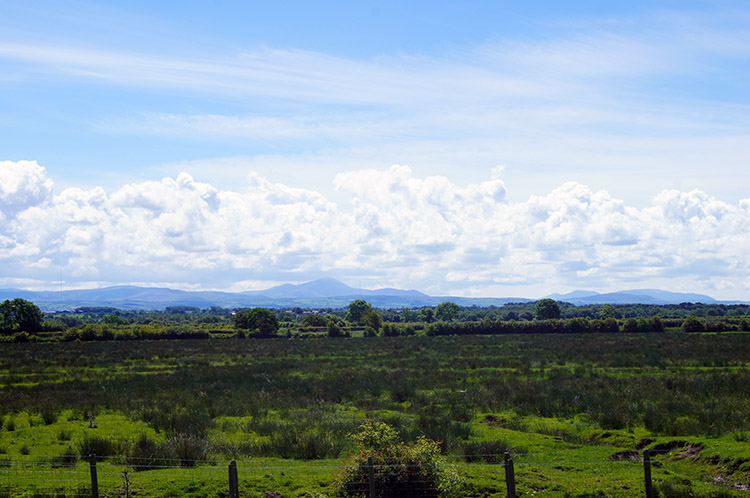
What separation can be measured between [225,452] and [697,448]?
13.7 meters

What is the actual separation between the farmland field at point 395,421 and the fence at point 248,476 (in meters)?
0.07

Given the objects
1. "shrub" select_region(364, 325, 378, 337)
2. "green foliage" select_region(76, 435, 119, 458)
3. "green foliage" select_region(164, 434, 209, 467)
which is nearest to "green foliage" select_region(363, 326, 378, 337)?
"shrub" select_region(364, 325, 378, 337)

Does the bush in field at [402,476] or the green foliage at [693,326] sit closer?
the bush in field at [402,476]

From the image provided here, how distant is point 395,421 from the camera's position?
67.6 ft

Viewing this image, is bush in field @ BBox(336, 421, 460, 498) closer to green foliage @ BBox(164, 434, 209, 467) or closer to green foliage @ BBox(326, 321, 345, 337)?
green foliage @ BBox(164, 434, 209, 467)

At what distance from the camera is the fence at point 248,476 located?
38.3 ft

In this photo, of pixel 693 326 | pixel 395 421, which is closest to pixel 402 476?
pixel 395 421

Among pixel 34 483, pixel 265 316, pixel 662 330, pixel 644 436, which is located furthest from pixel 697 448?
pixel 265 316

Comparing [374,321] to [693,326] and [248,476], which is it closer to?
[693,326]

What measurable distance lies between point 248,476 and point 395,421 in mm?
7676

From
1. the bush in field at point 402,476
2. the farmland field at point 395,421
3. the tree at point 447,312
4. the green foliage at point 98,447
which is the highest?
the bush in field at point 402,476

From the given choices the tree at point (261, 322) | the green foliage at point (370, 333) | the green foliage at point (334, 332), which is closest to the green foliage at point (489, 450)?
the green foliage at point (370, 333)

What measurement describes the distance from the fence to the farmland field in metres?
0.07

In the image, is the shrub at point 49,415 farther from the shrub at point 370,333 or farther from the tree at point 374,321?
the tree at point 374,321
